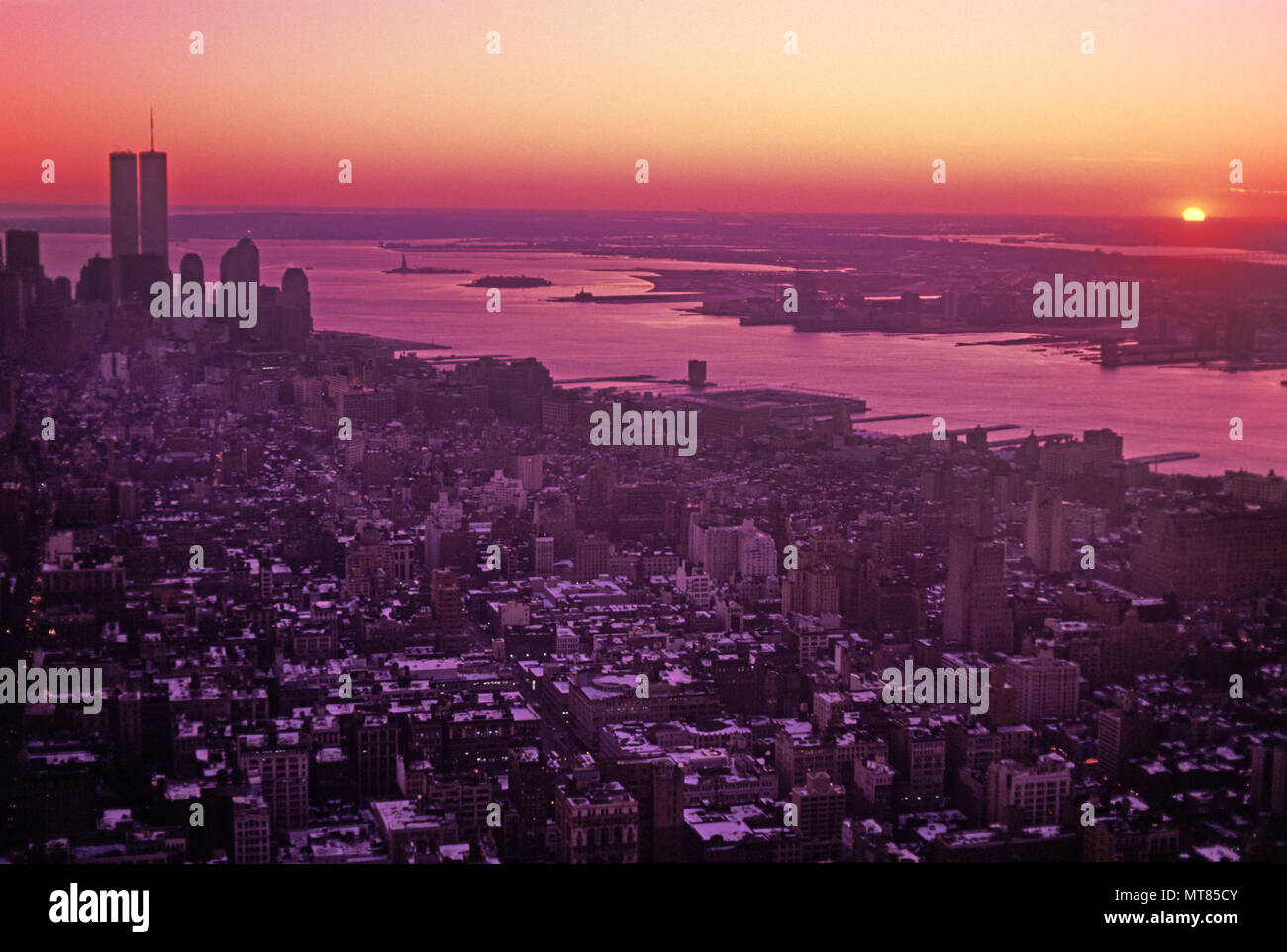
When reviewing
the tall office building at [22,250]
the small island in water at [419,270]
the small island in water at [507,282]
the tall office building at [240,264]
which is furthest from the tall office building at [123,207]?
the small island in water at [507,282]

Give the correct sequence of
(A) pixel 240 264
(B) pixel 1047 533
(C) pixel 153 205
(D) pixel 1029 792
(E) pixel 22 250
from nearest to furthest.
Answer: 1. (D) pixel 1029 792
2. (B) pixel 1047 533
3. (C) pixel 153 205
4. (E) pixel 22 250
5. (A) pixel 240 264

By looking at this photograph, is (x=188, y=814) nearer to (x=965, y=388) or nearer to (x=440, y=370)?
(x=965, y=388)

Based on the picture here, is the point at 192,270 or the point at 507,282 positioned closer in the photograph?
the point at 507,282

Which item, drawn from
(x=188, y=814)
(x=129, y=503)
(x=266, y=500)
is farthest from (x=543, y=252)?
(x=188, y=814)

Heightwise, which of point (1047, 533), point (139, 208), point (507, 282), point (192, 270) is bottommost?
point (1047, 533)

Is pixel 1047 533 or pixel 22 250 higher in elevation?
pixel 22 250

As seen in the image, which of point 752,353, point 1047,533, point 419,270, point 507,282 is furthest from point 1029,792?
point 507,282

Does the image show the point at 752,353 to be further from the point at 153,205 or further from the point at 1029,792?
the point at 1029,792
